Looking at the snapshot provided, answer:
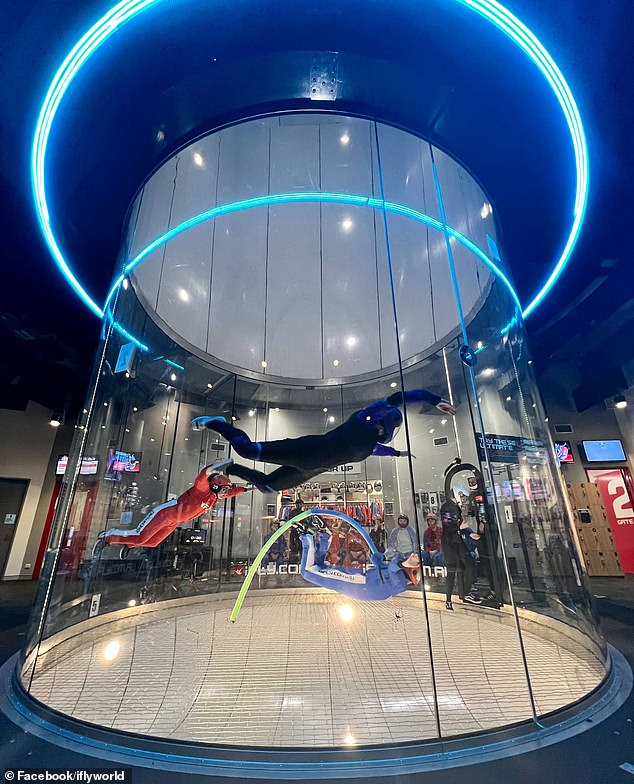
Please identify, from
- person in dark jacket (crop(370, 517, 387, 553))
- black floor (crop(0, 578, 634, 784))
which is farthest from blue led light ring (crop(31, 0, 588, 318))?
black floor (crop(0, 578, 634, 784))

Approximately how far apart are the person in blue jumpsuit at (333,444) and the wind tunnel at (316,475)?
16 cm

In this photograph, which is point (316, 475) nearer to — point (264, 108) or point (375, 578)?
point (375, 578)

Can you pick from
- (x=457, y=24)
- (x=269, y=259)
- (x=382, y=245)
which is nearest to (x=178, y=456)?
(x=269, y=259)

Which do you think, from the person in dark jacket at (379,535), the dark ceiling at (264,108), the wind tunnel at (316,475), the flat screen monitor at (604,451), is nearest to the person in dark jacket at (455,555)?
the wind tunnel at (316,475)

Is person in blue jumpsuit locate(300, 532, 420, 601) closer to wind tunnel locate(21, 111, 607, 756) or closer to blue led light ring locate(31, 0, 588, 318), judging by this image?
wind tunnel locate(21, 111, 607, 756)

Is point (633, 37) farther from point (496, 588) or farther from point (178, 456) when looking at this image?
point (178, 456)

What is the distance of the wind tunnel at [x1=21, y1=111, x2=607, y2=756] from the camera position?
3422 millimetres

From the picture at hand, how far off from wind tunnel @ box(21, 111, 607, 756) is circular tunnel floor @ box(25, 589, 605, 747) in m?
0.03

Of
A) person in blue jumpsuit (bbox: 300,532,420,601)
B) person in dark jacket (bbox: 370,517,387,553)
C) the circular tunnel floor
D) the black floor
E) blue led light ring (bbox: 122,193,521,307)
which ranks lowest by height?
the black floor

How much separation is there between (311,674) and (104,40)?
22.2ft

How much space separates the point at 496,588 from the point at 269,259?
226 inches

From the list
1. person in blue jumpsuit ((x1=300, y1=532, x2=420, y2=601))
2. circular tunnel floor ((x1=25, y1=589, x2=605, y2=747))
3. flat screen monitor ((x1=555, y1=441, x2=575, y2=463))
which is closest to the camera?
circular tunnel floor ((x1=25, y1=589, x2=605, y2=747))

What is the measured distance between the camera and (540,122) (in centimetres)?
459

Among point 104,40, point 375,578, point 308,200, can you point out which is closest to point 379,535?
point 375,578
